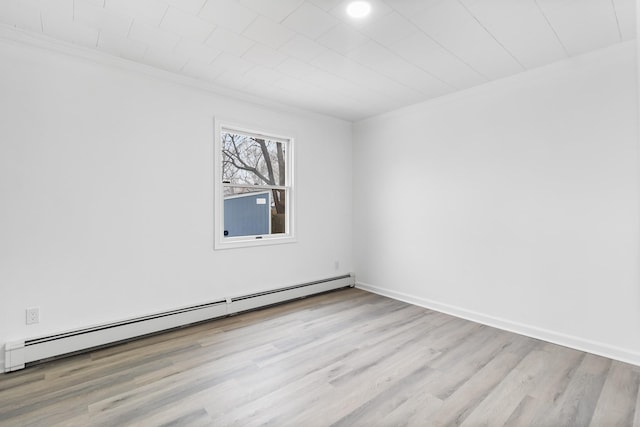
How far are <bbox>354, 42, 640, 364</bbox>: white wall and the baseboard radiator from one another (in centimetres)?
173

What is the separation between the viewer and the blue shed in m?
3.68

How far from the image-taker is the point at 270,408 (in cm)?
192

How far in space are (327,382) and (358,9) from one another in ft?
8.35

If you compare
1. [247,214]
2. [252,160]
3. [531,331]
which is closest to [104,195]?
[247,214]

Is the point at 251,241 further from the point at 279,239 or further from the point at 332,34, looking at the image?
the point at 332,34

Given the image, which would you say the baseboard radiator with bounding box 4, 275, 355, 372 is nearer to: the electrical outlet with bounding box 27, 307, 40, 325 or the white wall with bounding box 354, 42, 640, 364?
the electrical outlet with bounding box 27, 307, 40, 325

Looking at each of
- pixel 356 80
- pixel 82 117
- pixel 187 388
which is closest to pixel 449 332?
pixel 187 388

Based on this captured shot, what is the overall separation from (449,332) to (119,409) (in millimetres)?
2763

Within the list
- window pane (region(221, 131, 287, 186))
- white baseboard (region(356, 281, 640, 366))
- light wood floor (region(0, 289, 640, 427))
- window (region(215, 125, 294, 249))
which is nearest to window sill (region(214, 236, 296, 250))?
window (region(215, 125, 294, 249))

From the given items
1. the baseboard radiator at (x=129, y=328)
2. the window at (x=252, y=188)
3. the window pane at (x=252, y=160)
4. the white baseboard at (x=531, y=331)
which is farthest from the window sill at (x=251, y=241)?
the white baseboard at (x=531, y=331)

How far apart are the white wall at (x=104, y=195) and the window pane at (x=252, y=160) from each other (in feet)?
0.83

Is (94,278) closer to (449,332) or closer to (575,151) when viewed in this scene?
(449,332)

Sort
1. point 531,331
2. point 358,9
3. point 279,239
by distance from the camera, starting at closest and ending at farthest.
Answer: point 358,9 < point 531,331 < point 279,239

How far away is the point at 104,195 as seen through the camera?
276 cm
